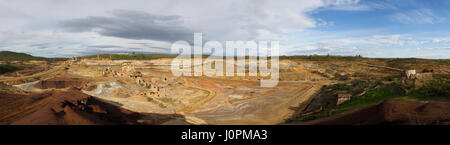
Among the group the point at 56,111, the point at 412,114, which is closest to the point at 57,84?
the point at 56,111

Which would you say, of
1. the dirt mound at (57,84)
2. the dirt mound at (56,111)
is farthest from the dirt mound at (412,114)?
the dirt mound at (57,84)

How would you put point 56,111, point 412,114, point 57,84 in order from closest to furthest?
point 412,114
point 56,111
point 57,84

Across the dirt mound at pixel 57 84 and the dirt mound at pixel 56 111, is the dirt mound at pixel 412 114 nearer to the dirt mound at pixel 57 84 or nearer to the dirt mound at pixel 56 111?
the dirt mound at pixel 56 111

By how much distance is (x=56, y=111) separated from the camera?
8.06 metres

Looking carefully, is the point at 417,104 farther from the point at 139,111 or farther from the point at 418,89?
the point at 139,111

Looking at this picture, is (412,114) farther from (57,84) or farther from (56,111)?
(57,84)

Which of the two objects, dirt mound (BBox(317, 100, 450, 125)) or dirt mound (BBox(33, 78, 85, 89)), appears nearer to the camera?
dirt mound (BBox(317, 100, 450, 125))

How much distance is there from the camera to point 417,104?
702 centimetres

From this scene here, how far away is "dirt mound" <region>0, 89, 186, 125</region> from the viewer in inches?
292

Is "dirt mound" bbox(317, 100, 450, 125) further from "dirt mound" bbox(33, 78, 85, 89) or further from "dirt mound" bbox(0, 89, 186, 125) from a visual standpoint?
"dirt mound" bbox(33, 78, 85, 89)

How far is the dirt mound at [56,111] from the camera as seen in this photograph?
7418mm

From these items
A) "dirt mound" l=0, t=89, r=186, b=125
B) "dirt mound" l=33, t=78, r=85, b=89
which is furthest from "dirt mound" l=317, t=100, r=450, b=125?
"dirt mound" l=33, t=78, r=85, b=89
